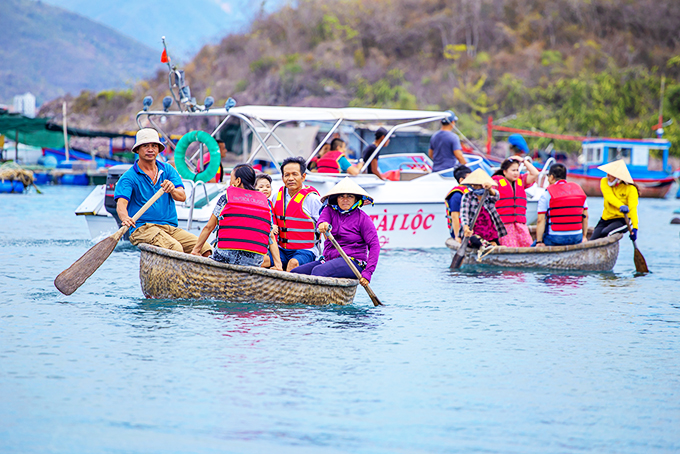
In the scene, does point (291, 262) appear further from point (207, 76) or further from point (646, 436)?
point (207, 76)

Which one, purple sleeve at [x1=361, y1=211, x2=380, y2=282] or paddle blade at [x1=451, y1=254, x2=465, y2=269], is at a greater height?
purple sleeve at [x1=361, y1=211, x2=380, y2=282]

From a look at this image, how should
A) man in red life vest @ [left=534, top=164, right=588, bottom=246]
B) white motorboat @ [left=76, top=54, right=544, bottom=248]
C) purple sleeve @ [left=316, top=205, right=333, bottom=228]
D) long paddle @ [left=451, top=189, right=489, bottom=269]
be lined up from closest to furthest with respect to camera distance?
purple sleeve @ [left=316, top=205, right=333, bottom=228], long paddle @ [left=451, top=189, right=489, bottom=269], man in red life vest @ [left=534, top=164, right=588, bottom=246], white motorboat @ [left=76, top=54, right=544, bottom=248]

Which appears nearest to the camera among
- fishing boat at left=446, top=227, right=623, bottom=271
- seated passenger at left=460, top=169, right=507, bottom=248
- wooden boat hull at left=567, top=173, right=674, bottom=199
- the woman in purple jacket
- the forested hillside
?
the woman in purple jacket

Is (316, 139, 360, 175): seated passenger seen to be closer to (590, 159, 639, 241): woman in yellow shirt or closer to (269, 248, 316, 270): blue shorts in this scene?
(590, 159, 639, 241): woman in yellow shirt

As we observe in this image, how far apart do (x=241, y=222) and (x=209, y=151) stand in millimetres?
3739

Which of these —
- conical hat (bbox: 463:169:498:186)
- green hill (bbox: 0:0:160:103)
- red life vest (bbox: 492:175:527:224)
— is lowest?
red life vest (bbox: 492:175:527:224)

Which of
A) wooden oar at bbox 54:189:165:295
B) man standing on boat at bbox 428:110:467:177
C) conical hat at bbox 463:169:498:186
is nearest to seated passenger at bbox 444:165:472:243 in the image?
conical hat at bbox 463:169:498:186

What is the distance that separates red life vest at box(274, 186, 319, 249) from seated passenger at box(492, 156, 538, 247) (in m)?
3.70

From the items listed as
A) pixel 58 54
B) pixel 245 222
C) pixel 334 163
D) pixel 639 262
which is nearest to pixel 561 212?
pixel 639 262

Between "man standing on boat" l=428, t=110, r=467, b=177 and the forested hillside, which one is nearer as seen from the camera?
"man standing on boat" l=428, t=110, r=467, b=177

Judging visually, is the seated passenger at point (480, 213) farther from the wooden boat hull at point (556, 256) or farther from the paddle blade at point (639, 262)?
the paddle blade at point (639, 262)

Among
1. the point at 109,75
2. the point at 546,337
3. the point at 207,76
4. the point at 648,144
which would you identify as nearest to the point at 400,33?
the point at 207,76

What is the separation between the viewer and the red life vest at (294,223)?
8.22 metres

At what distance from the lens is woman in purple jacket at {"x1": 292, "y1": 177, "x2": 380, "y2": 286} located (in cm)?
778
